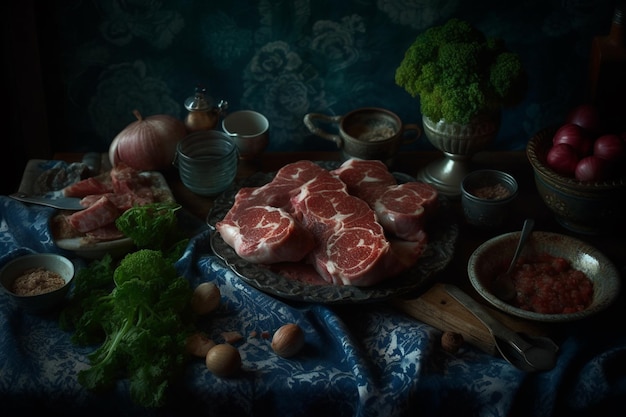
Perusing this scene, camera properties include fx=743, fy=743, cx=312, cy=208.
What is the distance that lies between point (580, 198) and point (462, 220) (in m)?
0.36

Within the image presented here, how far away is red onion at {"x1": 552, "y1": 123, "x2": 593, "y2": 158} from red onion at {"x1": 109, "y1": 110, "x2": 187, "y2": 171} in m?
1.18

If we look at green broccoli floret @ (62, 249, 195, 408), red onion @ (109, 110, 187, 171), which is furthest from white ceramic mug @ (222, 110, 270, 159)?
green broccoli floret @ (62, 249, 195, 408)

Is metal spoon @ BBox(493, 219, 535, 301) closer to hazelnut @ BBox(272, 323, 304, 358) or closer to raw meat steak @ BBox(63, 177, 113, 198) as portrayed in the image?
hazelnut @ BBox(272, 323, 304, 358)

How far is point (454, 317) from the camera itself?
1.85 m

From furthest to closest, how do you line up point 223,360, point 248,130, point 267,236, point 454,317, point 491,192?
point 248,130
point 491,192
point 267,236
point 454,317
point 223,360

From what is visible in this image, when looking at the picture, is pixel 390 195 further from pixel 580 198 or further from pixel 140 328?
pixel 140 328

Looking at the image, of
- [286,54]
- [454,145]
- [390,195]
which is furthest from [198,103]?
[454,145]

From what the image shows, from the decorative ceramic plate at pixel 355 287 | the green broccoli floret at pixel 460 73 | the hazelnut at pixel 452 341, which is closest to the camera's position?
the hazelnut at pixel 452 341

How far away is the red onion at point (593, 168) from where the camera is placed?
2.00 meters

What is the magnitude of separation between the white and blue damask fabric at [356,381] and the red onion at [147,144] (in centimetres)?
72

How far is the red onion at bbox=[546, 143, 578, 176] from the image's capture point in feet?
6.77

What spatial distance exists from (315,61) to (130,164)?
728mm

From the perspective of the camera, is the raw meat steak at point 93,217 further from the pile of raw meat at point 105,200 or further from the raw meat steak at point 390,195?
the raw meat steak at point 390,195

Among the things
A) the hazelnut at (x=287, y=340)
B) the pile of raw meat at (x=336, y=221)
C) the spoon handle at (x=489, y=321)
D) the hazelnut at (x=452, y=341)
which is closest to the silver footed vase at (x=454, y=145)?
the pile of raw meat at (x=336, y=221)
